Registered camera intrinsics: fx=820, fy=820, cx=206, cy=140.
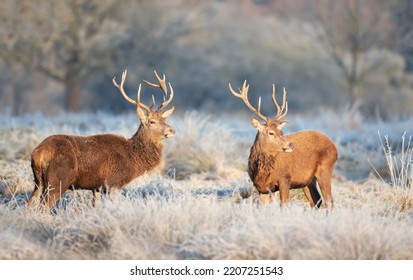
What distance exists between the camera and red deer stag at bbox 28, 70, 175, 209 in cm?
891

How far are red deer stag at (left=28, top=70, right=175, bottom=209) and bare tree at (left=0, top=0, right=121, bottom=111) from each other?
17.9 metres

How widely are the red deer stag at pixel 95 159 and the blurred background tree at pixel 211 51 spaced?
15.6 meters

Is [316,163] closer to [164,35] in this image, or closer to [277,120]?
[277,120]

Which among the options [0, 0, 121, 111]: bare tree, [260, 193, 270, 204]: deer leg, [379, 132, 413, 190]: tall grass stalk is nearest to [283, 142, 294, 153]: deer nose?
[260, 193, 270, 204]: deer leg

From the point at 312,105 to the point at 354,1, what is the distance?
877cm

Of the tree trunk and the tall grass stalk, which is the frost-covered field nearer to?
the tall grass stalk

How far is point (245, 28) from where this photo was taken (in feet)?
131

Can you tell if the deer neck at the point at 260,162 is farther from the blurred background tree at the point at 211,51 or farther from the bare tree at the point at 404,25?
the bare tree at the point at 404,25

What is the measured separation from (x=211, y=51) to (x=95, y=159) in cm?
2827

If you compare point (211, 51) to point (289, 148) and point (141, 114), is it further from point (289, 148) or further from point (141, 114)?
point (289, 148)

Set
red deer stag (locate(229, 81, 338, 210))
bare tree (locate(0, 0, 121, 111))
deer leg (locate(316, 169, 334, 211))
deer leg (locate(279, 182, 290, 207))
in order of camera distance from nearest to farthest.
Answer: deer leg (locate(279, 182, 290, 207)), red deer stag (locate(229, 81, 338, 210)), deer leg (locate(316, 169, 334, 211)), bare tree (locate(0, 0, 121, 111))

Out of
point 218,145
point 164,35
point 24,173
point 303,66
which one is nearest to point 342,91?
point 303,66

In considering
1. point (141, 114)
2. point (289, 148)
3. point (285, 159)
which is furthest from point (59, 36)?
point (289, 148)

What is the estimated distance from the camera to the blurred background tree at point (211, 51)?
27547 mm
